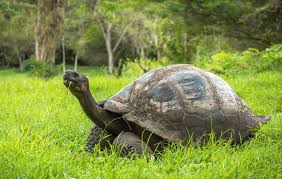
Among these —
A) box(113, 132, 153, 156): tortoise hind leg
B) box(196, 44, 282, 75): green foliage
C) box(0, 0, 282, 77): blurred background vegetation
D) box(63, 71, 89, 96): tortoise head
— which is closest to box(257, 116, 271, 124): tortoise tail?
→ box(113, 132, 153, 156): tortoise hind leg

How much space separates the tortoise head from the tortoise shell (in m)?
0.42

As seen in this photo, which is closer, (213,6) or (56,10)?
(213,6)

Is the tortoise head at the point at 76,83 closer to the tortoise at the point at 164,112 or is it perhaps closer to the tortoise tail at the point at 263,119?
the tortoise at the point at 164,112

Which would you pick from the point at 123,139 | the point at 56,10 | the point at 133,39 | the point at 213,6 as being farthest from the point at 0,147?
the point at 133,39

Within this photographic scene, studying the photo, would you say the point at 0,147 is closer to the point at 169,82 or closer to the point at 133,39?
the point at 169,82

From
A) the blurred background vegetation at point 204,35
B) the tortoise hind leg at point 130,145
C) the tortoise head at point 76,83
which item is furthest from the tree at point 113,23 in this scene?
the tortoise head at point 76,83

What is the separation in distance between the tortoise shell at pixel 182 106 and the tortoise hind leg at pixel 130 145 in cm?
14

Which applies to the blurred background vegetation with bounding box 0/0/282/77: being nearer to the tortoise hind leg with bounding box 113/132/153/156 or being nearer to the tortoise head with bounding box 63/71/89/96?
the tortoise hind leg with bounding box 113/132/153/156

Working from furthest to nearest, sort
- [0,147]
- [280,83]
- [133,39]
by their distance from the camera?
[133,39] < [280,83] < [0,147]

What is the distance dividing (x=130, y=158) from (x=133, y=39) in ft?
135

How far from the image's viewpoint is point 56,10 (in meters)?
16.3

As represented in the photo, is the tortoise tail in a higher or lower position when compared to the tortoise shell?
lower

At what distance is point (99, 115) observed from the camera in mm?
3896

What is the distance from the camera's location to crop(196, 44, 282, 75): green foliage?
9037 millimetres
